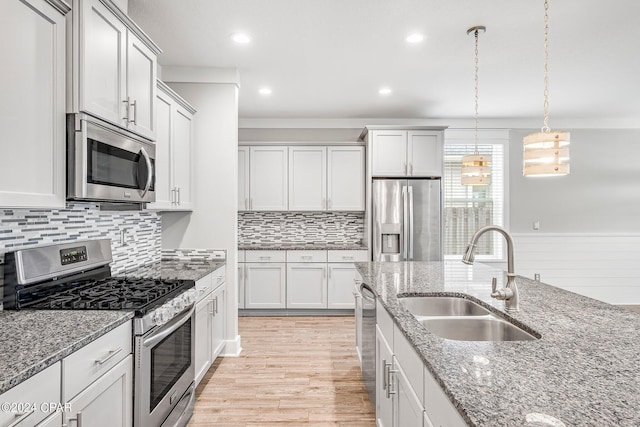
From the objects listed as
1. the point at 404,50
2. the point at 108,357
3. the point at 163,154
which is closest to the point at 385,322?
the point at 108,357

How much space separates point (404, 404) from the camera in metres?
1.46

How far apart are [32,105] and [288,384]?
2.40 meters

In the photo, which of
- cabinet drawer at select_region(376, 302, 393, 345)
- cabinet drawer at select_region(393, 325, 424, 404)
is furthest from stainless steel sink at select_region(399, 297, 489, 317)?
cabinet drawer at select_region(393, 325, 424, 404)

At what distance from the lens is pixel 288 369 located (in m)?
3.09

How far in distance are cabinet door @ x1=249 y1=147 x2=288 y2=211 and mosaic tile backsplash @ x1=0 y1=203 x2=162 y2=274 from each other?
1.69 meters

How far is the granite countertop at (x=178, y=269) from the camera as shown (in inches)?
99.5

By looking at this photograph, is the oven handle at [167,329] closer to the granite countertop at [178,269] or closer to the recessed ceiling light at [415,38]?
the granite countertop at [178,269]

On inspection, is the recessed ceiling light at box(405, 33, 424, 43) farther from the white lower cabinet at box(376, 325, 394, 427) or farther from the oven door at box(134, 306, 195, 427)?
the oven door at box(134, 306, 195, 427)

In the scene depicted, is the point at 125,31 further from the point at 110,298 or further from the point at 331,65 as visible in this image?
the point at 331,65

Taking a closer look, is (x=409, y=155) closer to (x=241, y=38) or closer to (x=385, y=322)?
(x=241, y=38)

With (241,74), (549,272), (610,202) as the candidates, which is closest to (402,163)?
(241,74)

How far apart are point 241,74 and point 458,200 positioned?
3.49 metres

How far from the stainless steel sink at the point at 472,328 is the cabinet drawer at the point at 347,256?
2.88m

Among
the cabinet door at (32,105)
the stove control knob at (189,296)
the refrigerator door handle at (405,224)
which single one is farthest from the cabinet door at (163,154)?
the refrigerator door handle at (405,224)
